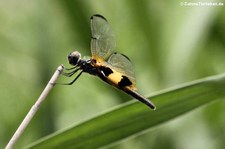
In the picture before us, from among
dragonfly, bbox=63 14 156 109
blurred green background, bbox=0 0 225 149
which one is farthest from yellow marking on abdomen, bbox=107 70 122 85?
blurred green background, bbox=0 0 225 149

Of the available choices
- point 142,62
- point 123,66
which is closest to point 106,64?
point 123,66

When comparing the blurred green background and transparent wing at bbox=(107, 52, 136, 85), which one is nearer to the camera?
transparent wing at bbox=(107, 52, 136, 85)

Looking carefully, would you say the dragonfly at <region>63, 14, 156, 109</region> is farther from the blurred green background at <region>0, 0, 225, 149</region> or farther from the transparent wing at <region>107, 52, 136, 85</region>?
the blurred green background at <region>0, 0, 225, 149</region>

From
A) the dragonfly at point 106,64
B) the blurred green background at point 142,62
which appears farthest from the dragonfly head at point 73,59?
the blurred green background at point 142,62

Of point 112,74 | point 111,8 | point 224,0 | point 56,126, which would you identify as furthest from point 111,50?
point 111,8

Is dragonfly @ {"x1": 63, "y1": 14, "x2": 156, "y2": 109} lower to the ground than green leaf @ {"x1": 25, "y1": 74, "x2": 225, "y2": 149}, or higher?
higher

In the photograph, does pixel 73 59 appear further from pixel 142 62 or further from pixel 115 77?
pixel 142 62
